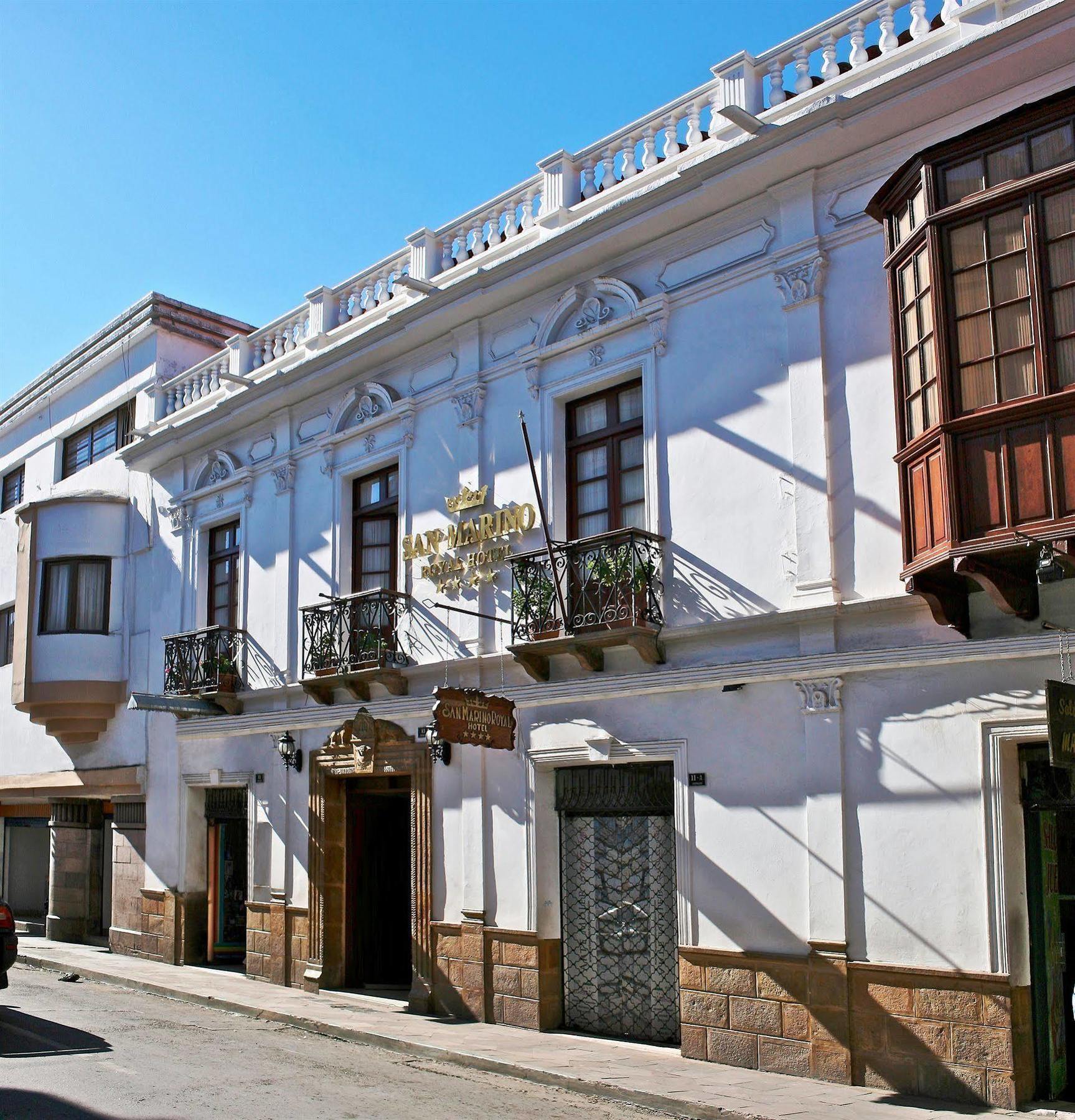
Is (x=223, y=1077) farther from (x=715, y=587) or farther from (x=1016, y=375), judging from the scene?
(x=1016, y=375)

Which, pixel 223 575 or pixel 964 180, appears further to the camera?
pixel 223 575

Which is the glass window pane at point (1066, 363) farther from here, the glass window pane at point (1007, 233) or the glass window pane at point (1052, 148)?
the glass window pane at point (1052, 148)

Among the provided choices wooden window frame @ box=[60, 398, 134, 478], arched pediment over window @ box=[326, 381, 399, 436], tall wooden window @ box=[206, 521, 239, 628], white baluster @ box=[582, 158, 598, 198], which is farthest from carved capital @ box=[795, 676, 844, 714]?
wooden window frame @ box=[60, 398, 134, 478]

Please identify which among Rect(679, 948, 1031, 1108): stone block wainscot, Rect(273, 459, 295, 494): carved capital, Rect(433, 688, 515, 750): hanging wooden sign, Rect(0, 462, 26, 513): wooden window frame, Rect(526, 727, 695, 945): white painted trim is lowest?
Rect(679, 948, 1031, 1108): stone block wainscot

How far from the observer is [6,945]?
1272 centimetres

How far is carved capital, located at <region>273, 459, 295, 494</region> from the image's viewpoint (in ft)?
57.2

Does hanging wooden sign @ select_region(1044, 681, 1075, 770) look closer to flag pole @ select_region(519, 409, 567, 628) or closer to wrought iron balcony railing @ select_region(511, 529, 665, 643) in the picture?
wrought iron balcony railing @ select_region(511, 529, 665, 643)

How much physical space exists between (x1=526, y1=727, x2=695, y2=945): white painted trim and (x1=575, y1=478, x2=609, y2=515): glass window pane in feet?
7.89

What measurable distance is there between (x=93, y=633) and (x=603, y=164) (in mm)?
12147

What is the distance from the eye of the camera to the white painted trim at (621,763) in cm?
1176

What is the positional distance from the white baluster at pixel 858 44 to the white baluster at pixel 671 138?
6.82 feet

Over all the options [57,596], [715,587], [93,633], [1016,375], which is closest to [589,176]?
[715,587]

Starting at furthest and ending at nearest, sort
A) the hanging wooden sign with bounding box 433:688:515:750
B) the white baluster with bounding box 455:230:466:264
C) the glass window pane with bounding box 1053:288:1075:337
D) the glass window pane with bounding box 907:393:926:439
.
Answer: the white baluster with bounding box 455:230:466:264
the hanging wooden sign with bounding box 433:688:515:750
the glass window pane with bounding box 907:393:926:439
the glass window pane with bounding box 1053:288:1075:337

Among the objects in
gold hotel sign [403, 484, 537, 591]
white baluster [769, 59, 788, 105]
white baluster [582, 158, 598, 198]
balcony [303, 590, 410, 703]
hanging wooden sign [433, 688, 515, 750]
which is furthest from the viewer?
balcony [303, 590, 410, 703]
